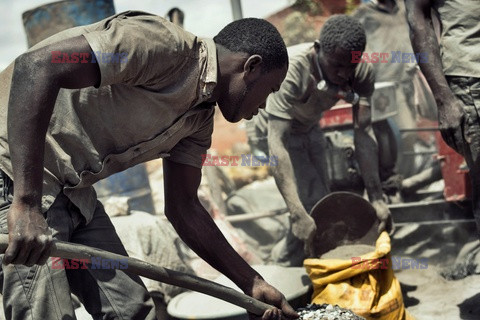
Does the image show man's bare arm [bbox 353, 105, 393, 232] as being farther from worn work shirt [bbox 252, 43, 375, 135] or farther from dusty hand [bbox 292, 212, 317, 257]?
dusty hand [bbox 292, 212, 317, 257]

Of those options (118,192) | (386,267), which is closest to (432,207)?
(386,267)

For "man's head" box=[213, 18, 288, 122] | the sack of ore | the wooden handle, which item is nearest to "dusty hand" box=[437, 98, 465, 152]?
the sack of ore

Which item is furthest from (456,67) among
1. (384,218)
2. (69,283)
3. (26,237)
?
(26,237)

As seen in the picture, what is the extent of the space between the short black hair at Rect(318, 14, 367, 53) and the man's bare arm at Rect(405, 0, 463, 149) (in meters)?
0.58

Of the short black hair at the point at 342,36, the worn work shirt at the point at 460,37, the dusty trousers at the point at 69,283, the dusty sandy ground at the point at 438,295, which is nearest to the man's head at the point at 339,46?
the short black hair at the point at 342,36

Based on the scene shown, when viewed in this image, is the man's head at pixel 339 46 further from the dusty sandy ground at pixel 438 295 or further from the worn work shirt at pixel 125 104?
the worn work shirt at pixel 125 104

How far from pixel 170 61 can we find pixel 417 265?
3860mm

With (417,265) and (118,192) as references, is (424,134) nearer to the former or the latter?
(417,265)

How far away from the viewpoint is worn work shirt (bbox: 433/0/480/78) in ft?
12.7

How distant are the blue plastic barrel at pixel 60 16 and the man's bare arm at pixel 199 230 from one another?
3.80 meters

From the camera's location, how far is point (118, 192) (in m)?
6.45

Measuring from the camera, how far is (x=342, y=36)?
15.3ft

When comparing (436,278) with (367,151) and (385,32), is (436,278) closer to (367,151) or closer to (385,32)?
(367,151)

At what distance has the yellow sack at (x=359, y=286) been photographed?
420 centimetres
